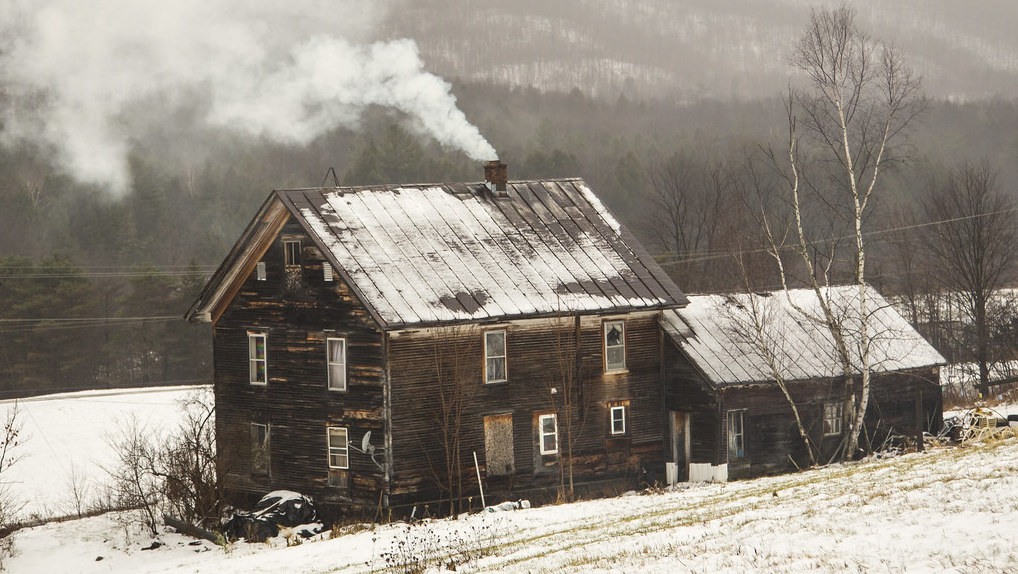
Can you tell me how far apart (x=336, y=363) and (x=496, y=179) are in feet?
27.5

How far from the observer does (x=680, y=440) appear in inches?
1299

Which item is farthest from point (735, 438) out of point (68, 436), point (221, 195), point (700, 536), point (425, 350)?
point (221, 195)

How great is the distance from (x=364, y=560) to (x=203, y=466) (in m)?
9.68

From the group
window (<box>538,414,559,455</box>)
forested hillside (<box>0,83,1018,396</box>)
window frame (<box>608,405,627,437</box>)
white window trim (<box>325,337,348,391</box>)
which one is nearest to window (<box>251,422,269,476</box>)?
white window trim (<box>325,337,348,391</box>)

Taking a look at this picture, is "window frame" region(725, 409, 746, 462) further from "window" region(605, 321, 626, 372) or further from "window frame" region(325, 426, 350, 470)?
"window frame" region(325, 426, 350, 470)

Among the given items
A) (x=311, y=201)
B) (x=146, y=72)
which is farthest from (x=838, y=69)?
(x=146, y=72)

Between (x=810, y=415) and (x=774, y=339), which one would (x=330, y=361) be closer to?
(x=774, y=339)

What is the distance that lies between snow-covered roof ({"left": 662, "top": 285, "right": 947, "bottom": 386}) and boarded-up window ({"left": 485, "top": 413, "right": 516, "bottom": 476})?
18.9 ft

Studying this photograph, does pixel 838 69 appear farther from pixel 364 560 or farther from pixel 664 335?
pixel 364 560

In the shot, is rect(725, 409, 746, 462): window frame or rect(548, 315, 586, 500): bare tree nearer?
rect(548, 315, 586, 500): bare tree

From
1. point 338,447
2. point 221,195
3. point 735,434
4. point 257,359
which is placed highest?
point 221,195

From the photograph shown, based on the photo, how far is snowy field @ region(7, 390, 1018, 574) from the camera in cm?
1444

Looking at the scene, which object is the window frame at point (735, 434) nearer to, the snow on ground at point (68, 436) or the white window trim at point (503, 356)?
the white window trim at point (503, 356)

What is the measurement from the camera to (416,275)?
30281mm
